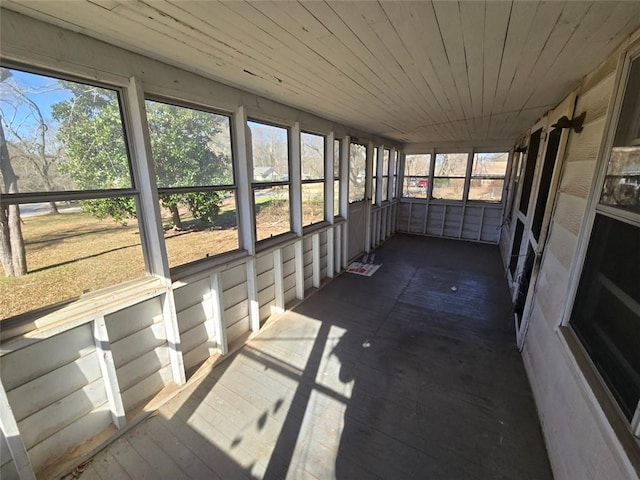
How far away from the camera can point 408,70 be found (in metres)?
1.96

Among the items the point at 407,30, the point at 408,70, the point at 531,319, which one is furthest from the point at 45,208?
A: the point at 531,319

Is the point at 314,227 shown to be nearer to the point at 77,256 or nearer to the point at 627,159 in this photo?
the point at 77,256

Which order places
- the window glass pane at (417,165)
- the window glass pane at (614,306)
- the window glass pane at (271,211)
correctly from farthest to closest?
the window glass pane at (417,165)
the window glass pane at (271,211)
the window glass pane at (614,306)

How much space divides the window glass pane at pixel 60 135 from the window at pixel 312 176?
233cm

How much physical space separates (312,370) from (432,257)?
4261 millimetres

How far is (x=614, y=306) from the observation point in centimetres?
133

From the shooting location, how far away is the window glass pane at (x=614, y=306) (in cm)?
117

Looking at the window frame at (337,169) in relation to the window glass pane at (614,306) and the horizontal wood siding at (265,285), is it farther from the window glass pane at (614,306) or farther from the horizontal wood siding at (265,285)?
the window glass pane at (614,306)

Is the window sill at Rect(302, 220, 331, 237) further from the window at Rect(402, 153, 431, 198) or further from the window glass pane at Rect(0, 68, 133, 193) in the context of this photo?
the window at Rect(402, 153, 431, 198)

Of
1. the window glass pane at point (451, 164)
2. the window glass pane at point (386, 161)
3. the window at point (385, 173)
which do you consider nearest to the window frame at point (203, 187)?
the window at point (385, 173)

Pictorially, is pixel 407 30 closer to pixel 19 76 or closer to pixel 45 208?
pixel 19 76

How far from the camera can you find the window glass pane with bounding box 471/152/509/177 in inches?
265

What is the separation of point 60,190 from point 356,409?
99.6 inches

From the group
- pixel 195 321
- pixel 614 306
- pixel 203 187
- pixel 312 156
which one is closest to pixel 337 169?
pixel 312 156
